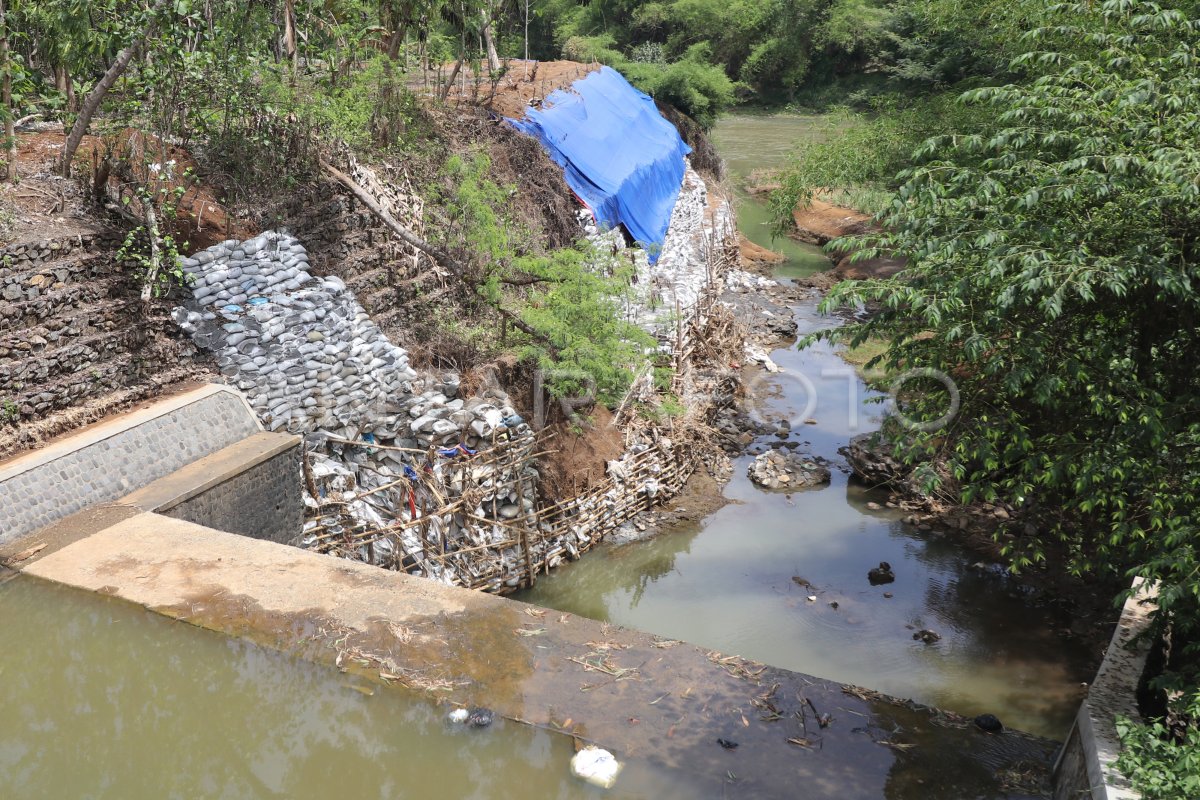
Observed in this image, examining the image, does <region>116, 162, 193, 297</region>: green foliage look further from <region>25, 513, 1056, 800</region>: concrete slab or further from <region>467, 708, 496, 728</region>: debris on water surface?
<region>467, 708, 496, 728</region>: debris on water surface

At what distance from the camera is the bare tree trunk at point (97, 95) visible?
26.8 feet

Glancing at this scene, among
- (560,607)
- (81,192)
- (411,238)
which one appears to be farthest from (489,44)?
(560,607)

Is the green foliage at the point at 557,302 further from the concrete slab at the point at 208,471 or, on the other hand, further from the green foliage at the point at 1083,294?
the green foliage at the point at 1083,294

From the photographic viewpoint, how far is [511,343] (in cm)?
1048

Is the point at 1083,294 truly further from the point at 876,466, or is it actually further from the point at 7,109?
the point at 7,109

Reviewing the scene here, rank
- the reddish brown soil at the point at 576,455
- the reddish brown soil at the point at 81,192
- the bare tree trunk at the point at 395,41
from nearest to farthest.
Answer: the reddish brown soil at the point at 81,192 < the reddish brown soil at the point at 576,455 < the bare tree trunk at the point at 395,41

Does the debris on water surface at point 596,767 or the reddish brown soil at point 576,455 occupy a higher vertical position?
the debris on water surface at point 596,767

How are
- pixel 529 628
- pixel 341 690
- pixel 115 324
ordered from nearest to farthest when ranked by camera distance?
pixel 341 690, pixel 529 628, pixel 115 324

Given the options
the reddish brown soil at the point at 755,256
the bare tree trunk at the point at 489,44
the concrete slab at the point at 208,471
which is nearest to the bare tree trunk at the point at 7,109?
the concrete slab at the point at 208,471

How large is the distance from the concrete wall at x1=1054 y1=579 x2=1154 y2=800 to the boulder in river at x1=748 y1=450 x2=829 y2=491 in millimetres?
5458

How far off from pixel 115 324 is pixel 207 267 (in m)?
1.00

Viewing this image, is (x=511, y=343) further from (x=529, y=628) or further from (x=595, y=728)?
(x=595, y=728)

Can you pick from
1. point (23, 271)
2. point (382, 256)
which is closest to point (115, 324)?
point (23, 271)

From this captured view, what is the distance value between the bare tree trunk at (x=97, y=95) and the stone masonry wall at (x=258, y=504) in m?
3.48
